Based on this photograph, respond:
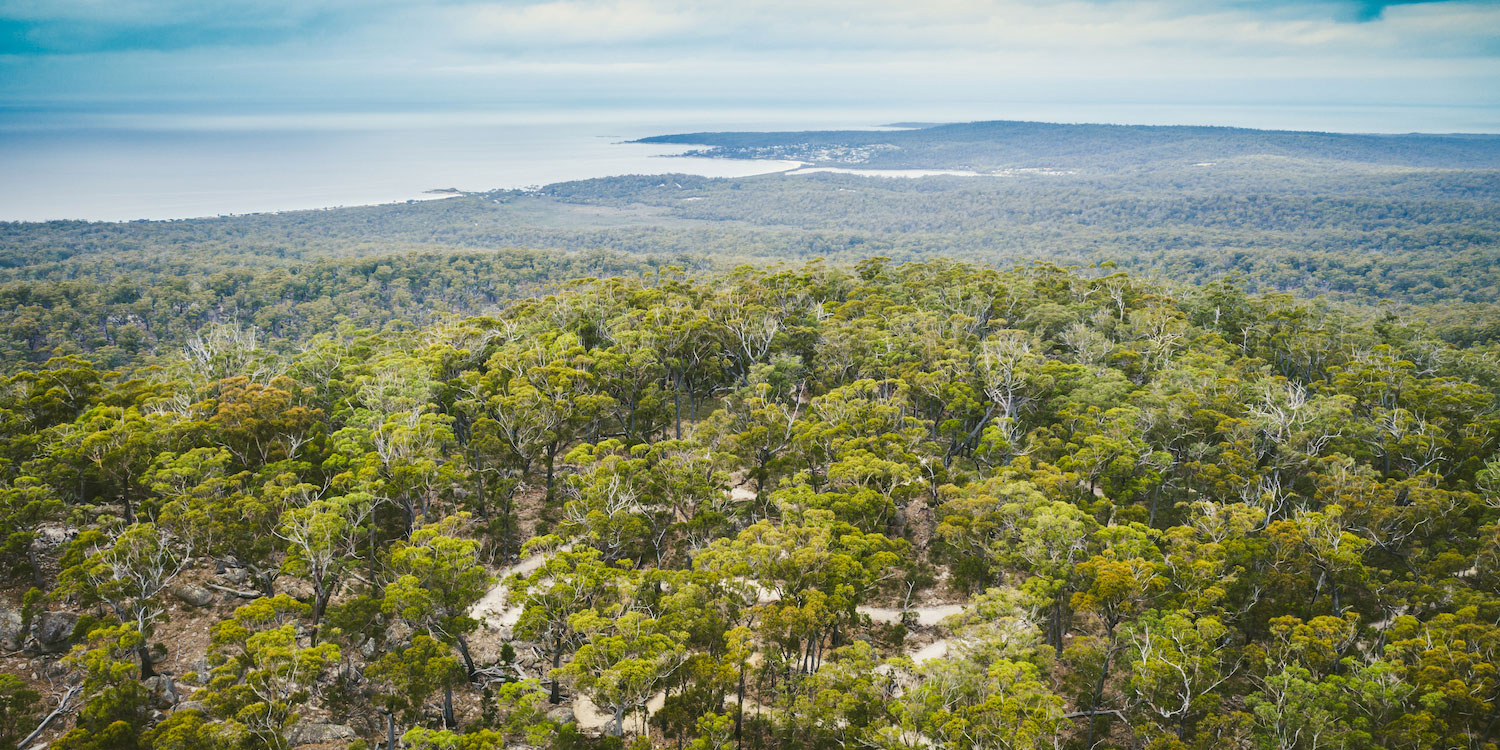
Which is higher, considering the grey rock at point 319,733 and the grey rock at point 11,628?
the grey rock at point 11,628

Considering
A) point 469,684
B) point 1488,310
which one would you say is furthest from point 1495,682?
point 1488,310

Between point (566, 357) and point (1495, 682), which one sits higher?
point (566, 357)

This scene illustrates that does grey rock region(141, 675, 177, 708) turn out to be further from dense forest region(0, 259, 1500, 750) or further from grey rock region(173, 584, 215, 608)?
grey rock region(173, 584, 215, 608)

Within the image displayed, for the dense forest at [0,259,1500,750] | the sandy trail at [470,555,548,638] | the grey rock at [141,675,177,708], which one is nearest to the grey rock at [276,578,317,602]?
the dense forest at [0,259,1500,750]

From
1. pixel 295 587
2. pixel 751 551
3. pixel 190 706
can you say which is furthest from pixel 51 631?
pixel 751 551

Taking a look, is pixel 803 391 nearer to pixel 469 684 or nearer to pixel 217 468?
pixel 469 684

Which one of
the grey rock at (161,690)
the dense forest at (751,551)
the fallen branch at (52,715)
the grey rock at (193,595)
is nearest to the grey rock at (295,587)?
the dense forest at (751,551)

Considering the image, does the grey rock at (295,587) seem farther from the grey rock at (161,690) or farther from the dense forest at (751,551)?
the grey rock at (161,690)
